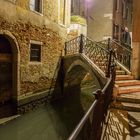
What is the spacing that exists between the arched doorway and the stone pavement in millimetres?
5202

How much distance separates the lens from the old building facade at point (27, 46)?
8328 millimetres

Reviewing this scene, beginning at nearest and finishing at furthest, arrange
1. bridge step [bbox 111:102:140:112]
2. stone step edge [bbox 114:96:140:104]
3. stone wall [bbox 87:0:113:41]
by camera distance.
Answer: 1. bridge step [bbox 111:102:140:112]
2. stone step edge [bbox 114:96:140:104]
3. stone wall [bbox 87:0:113:41]

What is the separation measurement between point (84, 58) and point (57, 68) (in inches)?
115

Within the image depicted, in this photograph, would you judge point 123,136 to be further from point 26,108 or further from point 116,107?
point 26,108

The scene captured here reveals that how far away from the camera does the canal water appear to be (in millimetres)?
7188

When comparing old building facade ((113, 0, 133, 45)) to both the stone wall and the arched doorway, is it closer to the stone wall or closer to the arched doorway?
the stone wall

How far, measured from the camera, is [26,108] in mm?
9305

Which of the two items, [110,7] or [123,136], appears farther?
[110,7]

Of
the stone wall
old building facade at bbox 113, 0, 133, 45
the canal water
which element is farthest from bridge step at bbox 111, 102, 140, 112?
old building facade at bbox 113, 0, 133, 45

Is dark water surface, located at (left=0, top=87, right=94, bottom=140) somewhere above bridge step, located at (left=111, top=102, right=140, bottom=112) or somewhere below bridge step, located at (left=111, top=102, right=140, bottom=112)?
below

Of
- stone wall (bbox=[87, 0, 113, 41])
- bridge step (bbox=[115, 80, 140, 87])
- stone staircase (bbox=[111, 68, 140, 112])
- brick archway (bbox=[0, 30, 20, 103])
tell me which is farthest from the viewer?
stone wall (bbox=[87, 0, 113, 41])

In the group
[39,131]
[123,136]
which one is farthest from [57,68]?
[123,136]

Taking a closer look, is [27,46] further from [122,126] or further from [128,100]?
[122,126]

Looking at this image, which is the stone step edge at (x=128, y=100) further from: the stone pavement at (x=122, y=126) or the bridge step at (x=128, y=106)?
the stone pavement at (x=122, y=126)
